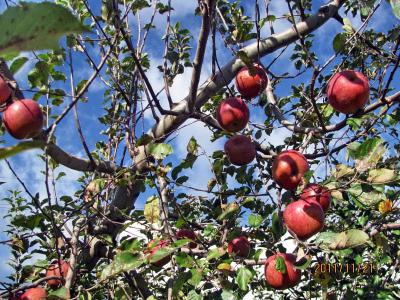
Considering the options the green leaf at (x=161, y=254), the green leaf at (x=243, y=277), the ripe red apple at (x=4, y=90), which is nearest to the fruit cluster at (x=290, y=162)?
the green leaf at (x=243, y=277)

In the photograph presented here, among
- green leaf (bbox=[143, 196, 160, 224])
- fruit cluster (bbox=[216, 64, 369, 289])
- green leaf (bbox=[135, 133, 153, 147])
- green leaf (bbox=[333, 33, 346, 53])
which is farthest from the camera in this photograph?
green leaf (bbox=[135, 133, 153, 147])

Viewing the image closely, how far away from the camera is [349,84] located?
1.73 metres

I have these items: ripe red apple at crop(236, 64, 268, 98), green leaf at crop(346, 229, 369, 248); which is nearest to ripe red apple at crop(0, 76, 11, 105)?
ripe red apple at crop(236, 64, 268, 98)

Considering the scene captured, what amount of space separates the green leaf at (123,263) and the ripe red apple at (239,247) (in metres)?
0.42

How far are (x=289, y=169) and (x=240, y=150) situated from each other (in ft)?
1.23

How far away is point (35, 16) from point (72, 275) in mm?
1857

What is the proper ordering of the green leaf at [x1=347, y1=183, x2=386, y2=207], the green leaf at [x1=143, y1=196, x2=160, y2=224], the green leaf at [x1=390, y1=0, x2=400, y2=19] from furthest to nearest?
the green leaf at [x1=143, y1=196, x2=160, y2=224] < the green leaf at [x1=347, y1=183, x2=386, y2=207] < the green leaf at [x1=390, y1=0, x2=400, y2=19]

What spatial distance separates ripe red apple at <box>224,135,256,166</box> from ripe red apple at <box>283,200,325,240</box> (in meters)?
0.45

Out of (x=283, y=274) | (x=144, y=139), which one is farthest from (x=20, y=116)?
(x=283, y=274)

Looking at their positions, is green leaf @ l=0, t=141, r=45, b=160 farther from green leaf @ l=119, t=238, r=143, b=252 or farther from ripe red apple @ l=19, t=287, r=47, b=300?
ripe red apple @ l=19, t=287, r=47, b=300

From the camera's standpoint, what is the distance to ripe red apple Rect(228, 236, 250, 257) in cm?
188

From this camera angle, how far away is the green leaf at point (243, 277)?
5.50 ft

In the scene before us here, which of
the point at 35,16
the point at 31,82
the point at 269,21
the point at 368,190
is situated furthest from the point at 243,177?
the point at 35,16

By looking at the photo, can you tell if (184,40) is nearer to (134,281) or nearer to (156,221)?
(156,221)
